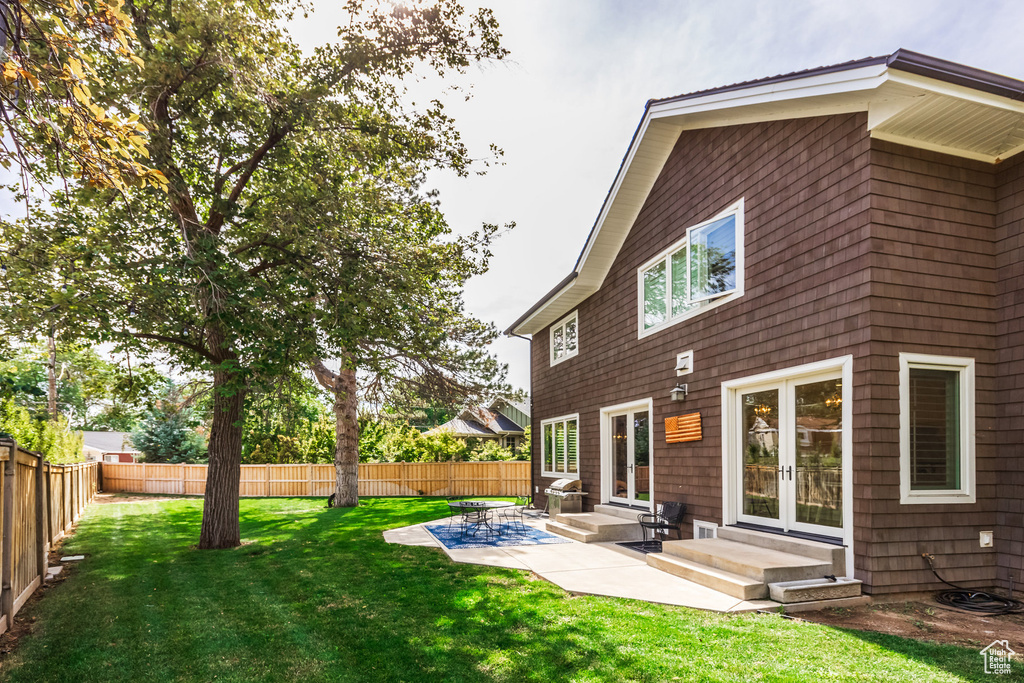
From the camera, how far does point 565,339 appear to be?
15.0m

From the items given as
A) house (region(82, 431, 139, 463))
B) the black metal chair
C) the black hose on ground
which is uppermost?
the black hose on ground

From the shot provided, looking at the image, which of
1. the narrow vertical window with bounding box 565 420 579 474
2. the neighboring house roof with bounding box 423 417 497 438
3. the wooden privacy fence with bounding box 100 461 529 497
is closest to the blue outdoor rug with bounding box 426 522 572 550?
the narrow vertical window with bounding box 565 420 579 474

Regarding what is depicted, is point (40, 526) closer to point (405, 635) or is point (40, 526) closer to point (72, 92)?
point (405, 635)

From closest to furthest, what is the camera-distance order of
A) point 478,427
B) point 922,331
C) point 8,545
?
point 8,545 → point 922,331 → point 478,427

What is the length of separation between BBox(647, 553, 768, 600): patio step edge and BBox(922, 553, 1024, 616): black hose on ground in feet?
5.19

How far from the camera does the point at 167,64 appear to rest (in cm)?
754

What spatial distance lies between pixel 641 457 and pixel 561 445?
172 inches

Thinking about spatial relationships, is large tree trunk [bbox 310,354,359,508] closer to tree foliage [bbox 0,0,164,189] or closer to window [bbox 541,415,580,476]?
window [bbox 541,415,580,476]

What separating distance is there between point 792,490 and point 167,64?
9038mm

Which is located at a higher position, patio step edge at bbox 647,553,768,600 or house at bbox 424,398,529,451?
patio step edge at bbox 647,553,768,600

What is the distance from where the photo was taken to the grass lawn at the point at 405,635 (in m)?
4.04

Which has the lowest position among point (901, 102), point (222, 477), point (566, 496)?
point (566, 496)

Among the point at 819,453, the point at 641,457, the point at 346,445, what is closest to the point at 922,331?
the point at 819,453

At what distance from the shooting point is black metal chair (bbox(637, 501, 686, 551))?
8750 mm
